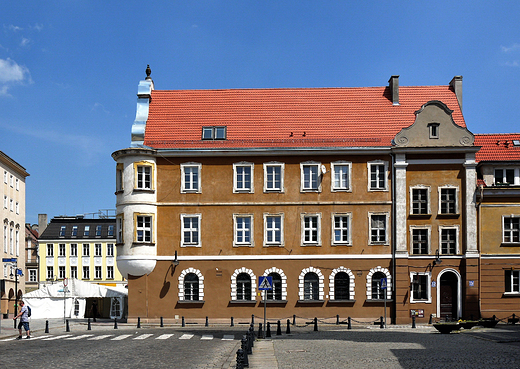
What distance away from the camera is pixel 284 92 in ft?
164

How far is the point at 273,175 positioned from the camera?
44.9 meters

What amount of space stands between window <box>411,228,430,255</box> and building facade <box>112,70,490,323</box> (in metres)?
0.06

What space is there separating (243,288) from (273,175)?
738 cm

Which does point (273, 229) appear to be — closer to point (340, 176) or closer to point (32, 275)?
point (340, 176)

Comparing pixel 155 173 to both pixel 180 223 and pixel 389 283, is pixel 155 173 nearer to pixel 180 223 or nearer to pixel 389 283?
pixel 180 223

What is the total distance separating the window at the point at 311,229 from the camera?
4434cm

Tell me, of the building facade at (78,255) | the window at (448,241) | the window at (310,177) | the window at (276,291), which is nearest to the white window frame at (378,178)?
the window at (310,177)

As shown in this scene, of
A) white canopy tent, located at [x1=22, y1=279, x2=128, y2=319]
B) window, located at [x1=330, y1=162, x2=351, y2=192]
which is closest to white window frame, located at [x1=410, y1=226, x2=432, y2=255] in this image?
window, located at [x1=330, y1=162, x2=351, y2=192]

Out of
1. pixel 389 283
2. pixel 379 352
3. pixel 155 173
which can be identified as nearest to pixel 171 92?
pixel 155 173

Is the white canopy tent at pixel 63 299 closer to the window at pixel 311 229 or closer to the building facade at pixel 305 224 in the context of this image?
the building facade at pixel 305 224

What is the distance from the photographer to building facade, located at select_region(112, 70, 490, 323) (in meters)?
43.8

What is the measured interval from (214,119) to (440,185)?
15.4 m

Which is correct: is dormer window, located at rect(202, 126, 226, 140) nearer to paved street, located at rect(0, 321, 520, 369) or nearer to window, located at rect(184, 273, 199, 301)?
window, located at rect(184, 273, 199, 301)

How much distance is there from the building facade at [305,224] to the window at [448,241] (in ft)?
0.20
